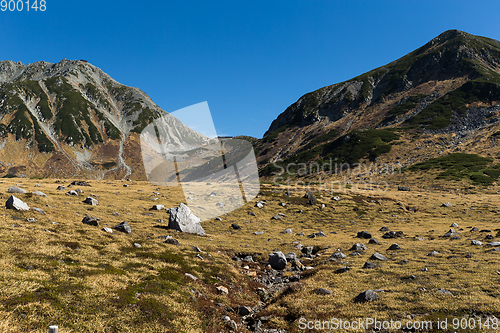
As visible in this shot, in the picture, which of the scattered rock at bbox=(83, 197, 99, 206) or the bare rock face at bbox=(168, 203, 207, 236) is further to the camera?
the scattered rock at bbox=(83, 197, 99, 206)

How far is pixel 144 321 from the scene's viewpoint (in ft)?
42.1

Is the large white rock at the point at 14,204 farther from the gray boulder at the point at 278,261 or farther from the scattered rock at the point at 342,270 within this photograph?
the scattered rock at the point at 342,270

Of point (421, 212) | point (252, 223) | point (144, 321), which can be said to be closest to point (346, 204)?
point (421, 212)

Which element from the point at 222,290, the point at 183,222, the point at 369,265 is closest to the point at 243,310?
the point at 222,290

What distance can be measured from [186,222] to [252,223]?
1456cm

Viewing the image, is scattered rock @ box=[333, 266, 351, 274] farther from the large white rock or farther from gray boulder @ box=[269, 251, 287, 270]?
the large white rock

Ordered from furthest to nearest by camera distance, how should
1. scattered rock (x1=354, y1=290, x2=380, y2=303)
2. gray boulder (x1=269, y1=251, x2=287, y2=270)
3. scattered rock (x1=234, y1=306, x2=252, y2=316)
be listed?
gray boulder (x1=269, y1=251, x2=287, y2=270) < scattered rock (x1=234, y1=306, x2=252, y2=316) < scattered rock (x1=354, y1=290, x2=380, y2=303)

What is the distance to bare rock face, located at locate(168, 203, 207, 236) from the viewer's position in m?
34.6

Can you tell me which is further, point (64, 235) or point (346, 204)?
point (346, 204)

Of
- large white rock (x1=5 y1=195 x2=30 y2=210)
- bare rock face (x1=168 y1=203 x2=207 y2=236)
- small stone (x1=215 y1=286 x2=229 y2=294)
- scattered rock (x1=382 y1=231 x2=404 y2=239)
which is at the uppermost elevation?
large white rock (x1=5 y1=195 x2=30 y2=210)

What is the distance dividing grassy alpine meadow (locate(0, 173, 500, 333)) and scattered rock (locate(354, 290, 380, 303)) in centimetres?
44

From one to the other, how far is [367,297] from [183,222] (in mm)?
25798

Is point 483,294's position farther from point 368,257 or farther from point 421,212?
point 421,212

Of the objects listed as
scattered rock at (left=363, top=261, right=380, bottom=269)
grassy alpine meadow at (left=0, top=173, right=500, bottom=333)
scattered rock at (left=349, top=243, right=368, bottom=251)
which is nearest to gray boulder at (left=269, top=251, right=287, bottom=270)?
grassy alpine meadow at (left=0, top=173, right=500, bottom=333)
